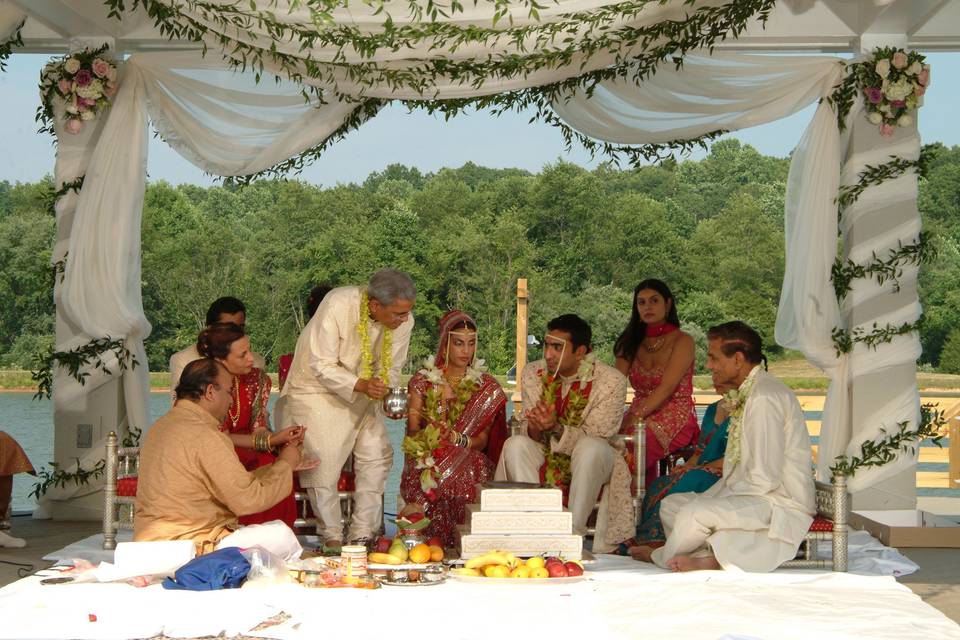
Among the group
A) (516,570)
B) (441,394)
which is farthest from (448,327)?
(516,570)

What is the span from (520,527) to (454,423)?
1.09 meters

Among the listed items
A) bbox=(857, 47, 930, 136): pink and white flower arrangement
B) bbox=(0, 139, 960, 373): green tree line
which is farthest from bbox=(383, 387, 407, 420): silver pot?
bbox=(0, 139, 960, 373): green tree line

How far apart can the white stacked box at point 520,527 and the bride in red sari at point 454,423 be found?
2.59 ft

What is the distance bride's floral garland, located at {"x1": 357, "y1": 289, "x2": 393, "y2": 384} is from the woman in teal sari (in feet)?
4.76

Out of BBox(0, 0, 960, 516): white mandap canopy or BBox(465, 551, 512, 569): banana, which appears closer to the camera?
BBox(465, 551, 512, 569): banana

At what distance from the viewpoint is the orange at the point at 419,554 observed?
17.2ft

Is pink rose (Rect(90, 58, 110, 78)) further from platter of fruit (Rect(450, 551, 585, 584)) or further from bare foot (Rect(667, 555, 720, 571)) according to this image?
bare foot (Rect(667, 555, 720, 571))

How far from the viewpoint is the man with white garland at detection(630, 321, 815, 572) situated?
550 centimetres

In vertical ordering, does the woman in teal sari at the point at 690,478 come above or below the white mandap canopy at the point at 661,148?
below

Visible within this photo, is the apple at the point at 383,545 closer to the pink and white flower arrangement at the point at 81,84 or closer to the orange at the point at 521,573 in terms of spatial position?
the orange at the point at 521,573

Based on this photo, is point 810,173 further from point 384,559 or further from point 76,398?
point 76,398

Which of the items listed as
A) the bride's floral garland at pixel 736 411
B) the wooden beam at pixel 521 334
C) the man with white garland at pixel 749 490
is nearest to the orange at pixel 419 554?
the man with white garland at pixel 749 490

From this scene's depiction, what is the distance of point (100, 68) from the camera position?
7.38 meters

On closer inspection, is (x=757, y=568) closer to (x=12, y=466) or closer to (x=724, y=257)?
(x=12, y=466)
